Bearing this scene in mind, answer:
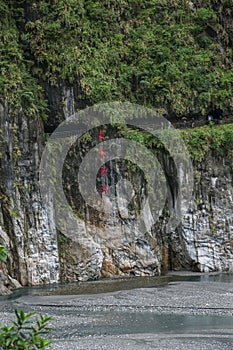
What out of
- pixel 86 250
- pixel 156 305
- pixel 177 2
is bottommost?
pixel 156 305

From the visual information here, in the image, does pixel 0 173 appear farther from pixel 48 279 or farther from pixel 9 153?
pixel 48 279

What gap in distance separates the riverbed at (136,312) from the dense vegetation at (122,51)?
9.42 m

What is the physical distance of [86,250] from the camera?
2370 cm

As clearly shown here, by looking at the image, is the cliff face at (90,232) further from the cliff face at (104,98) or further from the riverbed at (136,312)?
the riverbed at (136,312)

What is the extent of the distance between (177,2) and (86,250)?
2006cm

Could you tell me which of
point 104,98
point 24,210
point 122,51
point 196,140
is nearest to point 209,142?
point 196,140

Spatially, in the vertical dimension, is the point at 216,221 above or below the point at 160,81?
below

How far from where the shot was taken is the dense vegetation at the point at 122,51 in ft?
89.1

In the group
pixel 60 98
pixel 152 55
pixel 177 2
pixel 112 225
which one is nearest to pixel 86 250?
pixel 112 225

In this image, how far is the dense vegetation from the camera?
27.2 metres

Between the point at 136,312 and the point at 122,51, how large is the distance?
20.2 meters

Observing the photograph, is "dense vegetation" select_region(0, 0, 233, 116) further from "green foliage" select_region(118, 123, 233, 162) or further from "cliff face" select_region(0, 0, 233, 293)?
"green foliage" select_region(118, 123, 233, 162)

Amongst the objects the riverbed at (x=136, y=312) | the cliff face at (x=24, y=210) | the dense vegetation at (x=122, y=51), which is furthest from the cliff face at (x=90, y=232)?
the riverbed at (x=136, y=312)

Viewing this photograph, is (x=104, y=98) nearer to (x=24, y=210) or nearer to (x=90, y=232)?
(x=90, y=232)
